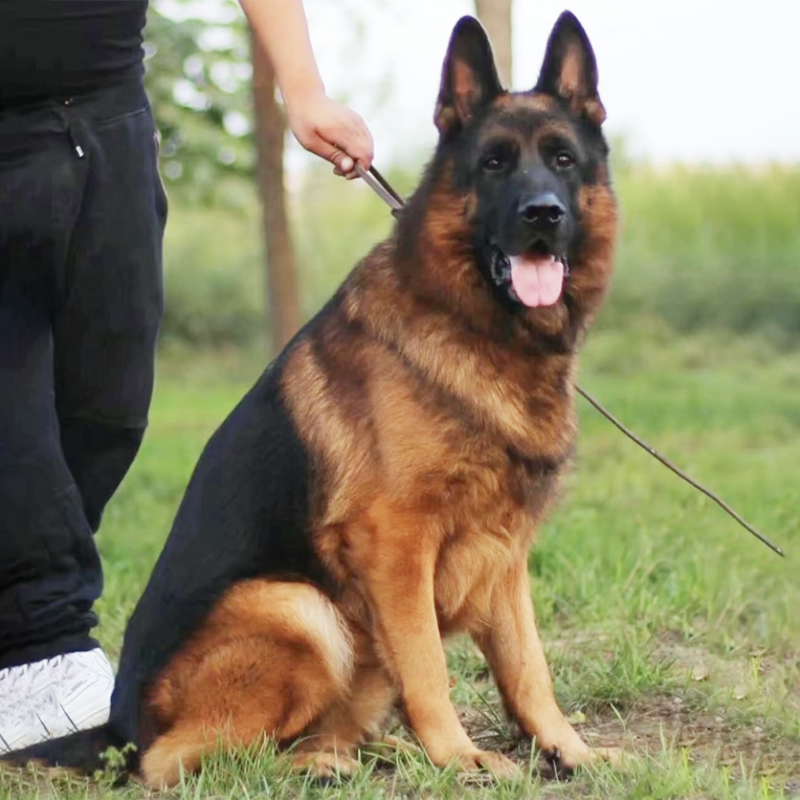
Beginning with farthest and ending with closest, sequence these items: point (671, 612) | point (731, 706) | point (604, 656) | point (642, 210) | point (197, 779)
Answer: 1. point (642, 210)
2. point (671, 612)
3. point (604, 656)
4. point (731, 706)
5. point (197, 779)

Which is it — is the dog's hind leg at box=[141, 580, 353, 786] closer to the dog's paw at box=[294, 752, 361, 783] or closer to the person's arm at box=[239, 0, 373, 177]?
the dog's paw at box=[294, 752, 361, 783]

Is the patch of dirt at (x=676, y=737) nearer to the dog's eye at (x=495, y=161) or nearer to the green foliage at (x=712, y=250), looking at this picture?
the dog's eye at (x=495, y=161)

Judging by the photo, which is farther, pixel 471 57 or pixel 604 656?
pixel 604 656

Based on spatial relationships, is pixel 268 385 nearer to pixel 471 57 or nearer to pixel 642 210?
pixel 471 57

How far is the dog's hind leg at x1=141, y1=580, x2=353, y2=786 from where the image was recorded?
328cm

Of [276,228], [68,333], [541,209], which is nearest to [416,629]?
[541,209]

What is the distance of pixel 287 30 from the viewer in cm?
350

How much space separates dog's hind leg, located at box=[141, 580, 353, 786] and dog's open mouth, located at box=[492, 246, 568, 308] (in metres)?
0.86

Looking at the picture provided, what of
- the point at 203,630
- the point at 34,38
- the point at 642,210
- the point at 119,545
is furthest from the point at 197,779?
the point at 642,210

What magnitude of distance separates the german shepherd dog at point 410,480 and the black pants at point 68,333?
434 mm

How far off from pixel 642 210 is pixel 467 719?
1309 centimetres

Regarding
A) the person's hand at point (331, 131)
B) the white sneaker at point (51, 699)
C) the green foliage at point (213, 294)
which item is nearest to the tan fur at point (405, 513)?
the person's hand at point (331, 131)

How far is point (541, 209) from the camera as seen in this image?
127 inches

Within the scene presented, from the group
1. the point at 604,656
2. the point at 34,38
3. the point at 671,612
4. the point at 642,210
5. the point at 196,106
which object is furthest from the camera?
the point at 642,210
